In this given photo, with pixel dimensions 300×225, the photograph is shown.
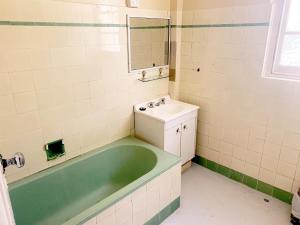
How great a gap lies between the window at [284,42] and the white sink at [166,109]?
2.77 ft

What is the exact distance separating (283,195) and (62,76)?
7.29ft

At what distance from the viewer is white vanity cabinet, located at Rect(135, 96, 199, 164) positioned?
2.17 meters

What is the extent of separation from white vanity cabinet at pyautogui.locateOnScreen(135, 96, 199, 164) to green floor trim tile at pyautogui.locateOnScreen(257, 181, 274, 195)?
73 cm

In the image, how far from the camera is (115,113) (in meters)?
2.21

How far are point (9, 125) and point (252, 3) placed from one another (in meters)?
2.14

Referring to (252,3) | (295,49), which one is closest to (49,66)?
(252,3)

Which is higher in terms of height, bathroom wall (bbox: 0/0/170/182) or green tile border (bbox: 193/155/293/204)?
bathroom wall (bbox: 0/0/170/182)

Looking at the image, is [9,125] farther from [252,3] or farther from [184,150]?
[252,3]

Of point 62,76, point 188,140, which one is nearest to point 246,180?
point 188,140

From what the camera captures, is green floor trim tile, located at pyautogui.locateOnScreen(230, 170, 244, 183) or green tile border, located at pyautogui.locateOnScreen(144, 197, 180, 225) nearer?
green tile border, located at pyautogui.locateOnScreen(144, 197, 180, 225)

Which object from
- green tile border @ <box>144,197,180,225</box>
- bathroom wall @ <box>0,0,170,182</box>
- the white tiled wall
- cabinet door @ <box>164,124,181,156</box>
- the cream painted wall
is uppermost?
the cream painted wall

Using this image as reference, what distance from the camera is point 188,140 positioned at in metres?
2.47

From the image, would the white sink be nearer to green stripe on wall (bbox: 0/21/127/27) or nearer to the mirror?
the mirror

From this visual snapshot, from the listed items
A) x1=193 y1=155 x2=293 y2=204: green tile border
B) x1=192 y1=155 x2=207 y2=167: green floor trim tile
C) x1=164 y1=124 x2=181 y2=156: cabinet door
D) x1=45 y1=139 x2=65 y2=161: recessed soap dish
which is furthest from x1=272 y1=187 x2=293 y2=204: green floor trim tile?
x1=45 y1=139 x2=65 y2=161: recessed soap dish
